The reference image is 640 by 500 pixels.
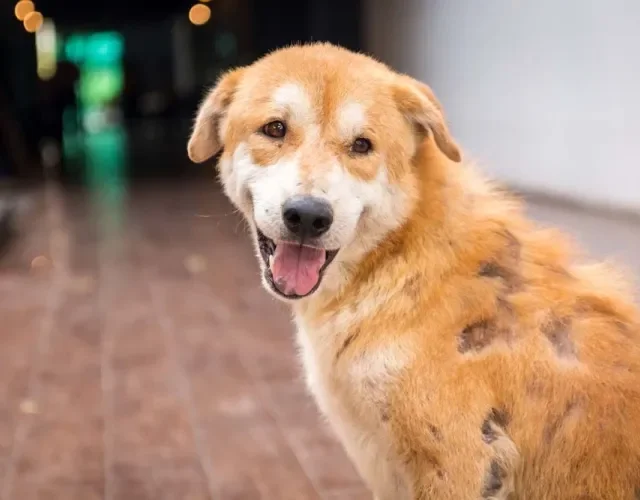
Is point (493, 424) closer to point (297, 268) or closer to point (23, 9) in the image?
point (297, 268)

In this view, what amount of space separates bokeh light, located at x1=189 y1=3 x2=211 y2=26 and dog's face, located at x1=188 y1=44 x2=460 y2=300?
48.3ft

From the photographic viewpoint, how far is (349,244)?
1.54 m

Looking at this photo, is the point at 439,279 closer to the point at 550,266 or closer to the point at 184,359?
the point at 550,266

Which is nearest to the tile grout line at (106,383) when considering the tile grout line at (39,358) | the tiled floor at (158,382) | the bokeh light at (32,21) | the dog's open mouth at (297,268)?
the tiled floor at (158,382)

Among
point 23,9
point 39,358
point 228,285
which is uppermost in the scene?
point 39,358

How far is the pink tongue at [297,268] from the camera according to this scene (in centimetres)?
152

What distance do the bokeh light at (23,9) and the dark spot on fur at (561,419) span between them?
13.6 meters

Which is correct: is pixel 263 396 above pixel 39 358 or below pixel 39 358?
above

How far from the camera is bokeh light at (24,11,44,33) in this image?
13.7m

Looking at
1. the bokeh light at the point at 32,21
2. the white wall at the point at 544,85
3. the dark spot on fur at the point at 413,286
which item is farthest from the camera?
the bokeh light at the point at 32,21

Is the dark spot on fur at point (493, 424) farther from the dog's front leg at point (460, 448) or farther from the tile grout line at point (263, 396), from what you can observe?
the tile grout line at point (263, 396)

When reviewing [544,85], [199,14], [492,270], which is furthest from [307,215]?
[199,14]

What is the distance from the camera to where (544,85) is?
3.62 metres

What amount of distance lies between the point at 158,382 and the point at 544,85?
2258 mm
